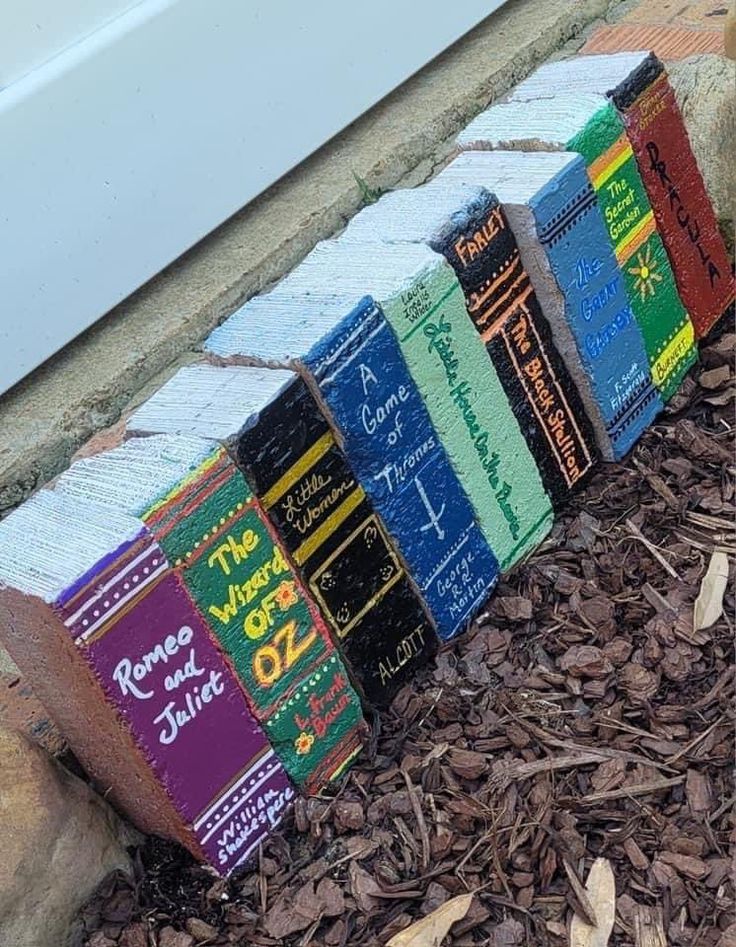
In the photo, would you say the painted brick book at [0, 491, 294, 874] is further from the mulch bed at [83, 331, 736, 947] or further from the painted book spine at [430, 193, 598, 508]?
the painted book spine at [430, 193, 598, 508]

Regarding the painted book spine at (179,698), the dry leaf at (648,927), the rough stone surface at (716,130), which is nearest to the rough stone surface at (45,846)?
the painted book spine at (179,698)

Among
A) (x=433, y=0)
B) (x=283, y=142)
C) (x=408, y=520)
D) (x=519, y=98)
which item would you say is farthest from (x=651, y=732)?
(x=433, y=0)

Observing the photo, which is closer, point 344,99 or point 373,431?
point 373,431

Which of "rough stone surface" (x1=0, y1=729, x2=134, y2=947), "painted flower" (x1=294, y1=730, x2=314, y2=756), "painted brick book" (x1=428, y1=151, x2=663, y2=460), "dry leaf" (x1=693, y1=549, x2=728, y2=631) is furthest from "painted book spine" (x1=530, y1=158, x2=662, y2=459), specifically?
"rough stone surface" (x1=0, y1=729, x2=134, y2=947)

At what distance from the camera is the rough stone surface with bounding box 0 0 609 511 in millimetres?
2521

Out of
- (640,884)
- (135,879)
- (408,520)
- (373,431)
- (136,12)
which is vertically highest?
(136,12)

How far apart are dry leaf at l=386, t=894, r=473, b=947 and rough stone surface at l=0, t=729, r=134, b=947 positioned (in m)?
0.40

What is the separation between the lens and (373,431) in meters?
1.92

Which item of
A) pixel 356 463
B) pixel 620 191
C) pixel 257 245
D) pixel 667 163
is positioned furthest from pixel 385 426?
pixel 257 245

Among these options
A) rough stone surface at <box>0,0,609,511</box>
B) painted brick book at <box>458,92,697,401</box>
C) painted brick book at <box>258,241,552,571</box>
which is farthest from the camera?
rough stone surface at <box>0,0,609,511</box>

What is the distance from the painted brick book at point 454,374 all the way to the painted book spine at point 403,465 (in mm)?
29

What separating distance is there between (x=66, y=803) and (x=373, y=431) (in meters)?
0.65

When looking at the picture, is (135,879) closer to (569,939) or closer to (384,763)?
(384,763)

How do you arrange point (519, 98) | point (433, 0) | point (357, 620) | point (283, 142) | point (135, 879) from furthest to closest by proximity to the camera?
point (433, 0)
point (283, 142)
point (519, 98)
point (357, 620)
point (135, 879)
